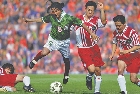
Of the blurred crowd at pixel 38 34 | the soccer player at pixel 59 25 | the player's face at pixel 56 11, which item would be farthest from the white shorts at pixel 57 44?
the blurred crowd at pixel 38 34

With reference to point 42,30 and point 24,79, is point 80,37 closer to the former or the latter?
point 24,79

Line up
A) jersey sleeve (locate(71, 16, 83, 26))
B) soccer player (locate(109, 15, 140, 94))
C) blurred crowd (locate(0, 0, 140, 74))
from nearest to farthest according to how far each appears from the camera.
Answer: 1. soccer player (locate(109, 15, 140, 94))
2. jersey sleeve (locate(71, 16, 83, 26))
3. blurred crowd (locate(0, 0, 140, 74))

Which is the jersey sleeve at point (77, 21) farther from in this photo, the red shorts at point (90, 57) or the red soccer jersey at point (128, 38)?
the red soccer jersey at point (128, 38)

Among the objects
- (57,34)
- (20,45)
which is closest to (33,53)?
(20,45)

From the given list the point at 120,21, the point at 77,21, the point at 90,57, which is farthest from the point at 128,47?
the point at 77,21

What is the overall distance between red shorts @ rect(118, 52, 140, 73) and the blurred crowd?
12471 mm

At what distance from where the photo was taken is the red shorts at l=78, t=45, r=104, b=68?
11.8m

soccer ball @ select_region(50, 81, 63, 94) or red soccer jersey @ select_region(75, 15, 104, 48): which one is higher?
red soccer jersey @ select_region(75, 15, 104, 48)

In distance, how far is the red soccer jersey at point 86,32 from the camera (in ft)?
39.5

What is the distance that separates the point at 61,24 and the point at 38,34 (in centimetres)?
1351

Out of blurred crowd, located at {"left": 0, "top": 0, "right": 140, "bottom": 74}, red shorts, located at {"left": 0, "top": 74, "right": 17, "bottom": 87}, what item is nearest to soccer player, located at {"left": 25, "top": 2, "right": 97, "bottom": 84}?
red shorts, located at {"left": 0, "top": 74, "right": 17, "bottom": 87}

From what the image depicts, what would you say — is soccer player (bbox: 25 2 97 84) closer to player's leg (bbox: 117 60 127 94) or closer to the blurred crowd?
player's leg (bbox: 117 60 127 94)

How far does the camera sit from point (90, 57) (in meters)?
11.8

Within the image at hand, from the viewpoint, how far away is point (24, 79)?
1160cm
